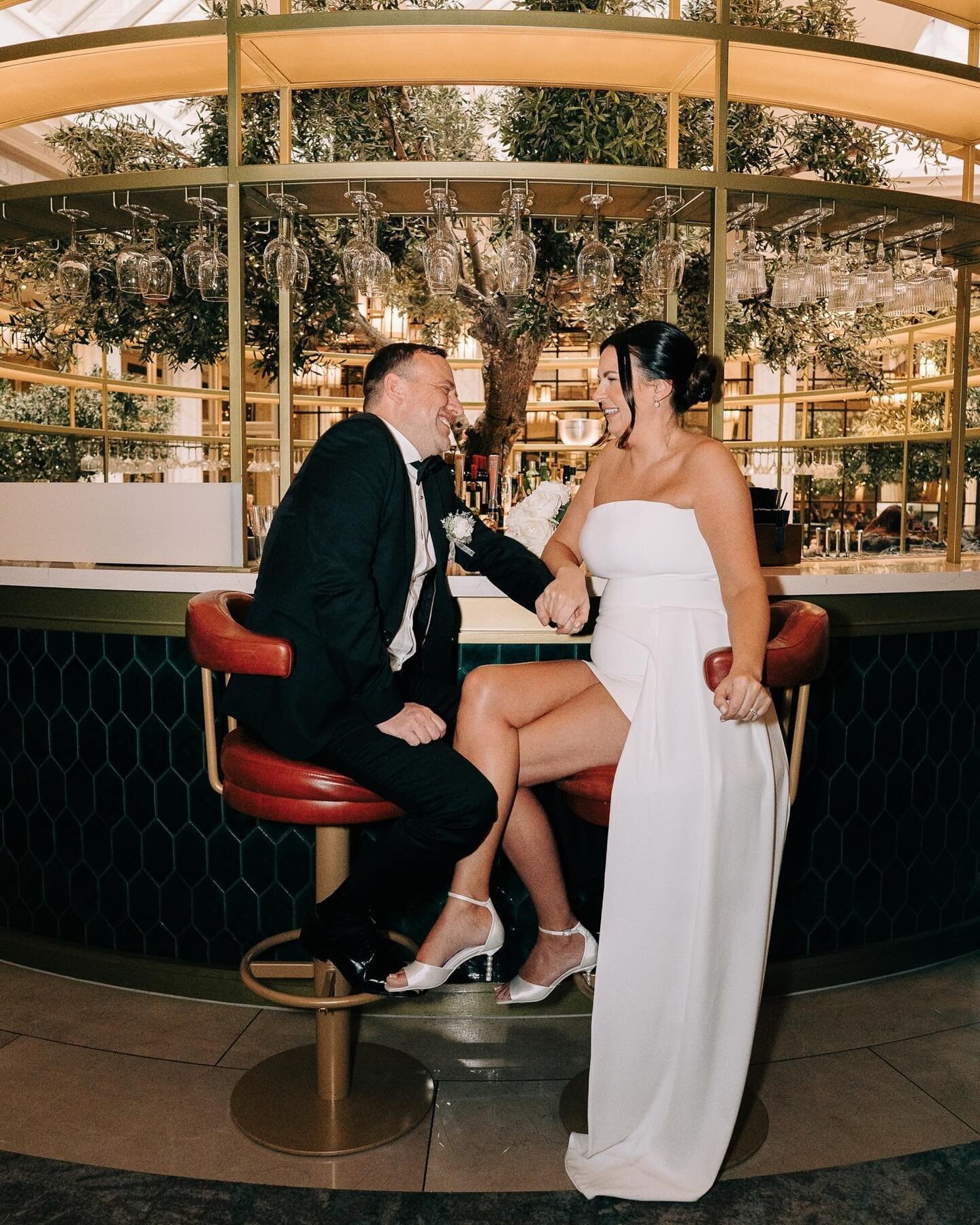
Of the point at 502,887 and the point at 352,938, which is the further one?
the point at 502,887

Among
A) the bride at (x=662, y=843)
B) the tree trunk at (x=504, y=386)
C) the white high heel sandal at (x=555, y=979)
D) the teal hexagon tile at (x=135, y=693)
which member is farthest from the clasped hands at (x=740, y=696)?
the tree trunk at (x=504, y=386)

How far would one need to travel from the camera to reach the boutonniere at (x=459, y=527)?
7.50 ft

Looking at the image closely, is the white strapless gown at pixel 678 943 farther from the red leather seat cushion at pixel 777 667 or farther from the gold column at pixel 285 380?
the gold column at pixel 285 380

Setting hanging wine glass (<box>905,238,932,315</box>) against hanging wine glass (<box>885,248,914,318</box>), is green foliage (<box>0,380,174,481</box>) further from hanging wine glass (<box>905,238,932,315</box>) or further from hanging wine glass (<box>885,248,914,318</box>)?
hanging wine glass (<box>905,238,932,315</box>)

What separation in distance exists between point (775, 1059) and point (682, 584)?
118cm

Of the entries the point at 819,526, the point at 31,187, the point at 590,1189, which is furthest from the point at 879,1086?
the point at 819,526

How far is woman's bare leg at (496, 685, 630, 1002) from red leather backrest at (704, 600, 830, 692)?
9.9 inches

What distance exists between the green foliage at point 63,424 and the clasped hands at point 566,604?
632cm

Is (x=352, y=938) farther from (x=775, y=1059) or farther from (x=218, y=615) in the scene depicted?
(x=775, y=1059)

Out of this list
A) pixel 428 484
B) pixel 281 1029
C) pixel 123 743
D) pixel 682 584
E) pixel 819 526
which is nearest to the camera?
pixel 682 584

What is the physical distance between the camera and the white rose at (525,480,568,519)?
2.75 meters

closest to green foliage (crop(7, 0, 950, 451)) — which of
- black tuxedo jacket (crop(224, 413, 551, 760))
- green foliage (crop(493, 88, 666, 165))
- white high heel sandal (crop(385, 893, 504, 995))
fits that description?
green foliage (crop(493, 88, 666, 165))

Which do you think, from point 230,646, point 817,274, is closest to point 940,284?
point 817,274

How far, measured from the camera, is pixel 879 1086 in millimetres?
2338
